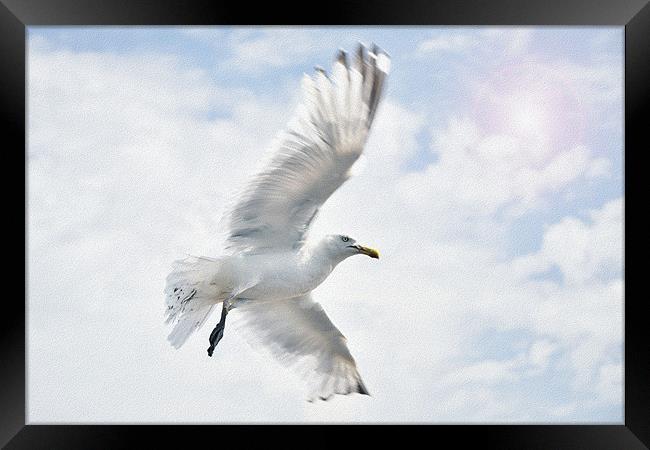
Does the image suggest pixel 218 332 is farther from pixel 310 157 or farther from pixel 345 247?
→ pixel 310 157

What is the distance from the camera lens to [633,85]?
2844 millimetres

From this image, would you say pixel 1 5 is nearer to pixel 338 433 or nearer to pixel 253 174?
pixel 253 174

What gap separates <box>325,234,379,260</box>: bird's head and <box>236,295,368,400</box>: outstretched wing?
39 centimetres

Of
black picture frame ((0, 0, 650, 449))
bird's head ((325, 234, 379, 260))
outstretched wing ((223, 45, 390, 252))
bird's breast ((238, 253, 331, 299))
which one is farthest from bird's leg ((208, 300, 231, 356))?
black picture frame ((0, 0, 650, 449))

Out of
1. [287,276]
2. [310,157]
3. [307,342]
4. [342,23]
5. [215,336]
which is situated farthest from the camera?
[307,342]

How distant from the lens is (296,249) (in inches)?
137

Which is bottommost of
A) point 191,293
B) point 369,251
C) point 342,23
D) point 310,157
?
point 191,293

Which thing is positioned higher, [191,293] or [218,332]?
[191,293]

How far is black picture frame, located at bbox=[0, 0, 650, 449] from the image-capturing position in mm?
2838

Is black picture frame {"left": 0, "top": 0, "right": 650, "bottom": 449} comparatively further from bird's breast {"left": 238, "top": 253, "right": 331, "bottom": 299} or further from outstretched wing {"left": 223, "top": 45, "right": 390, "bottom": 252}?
bird's breast {"left": 238, "top": 253, "right": 331, "bottom": 299}

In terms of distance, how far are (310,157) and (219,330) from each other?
86 centimetres

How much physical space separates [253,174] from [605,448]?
60.2 inches

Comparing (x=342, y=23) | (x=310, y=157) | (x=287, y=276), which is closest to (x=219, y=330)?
(x=287, y=276)

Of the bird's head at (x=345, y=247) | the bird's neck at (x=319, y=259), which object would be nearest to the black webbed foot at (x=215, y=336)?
the bird's neck at (x=319, y=259)
